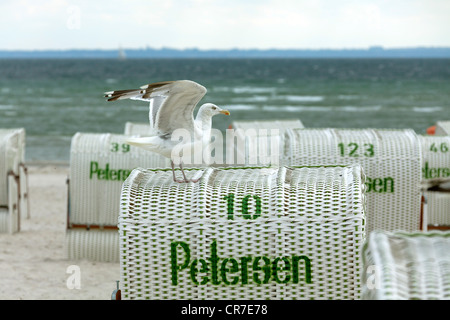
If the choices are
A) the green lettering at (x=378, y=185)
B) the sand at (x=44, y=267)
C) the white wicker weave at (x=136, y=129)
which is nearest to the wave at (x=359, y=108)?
the sand at (x=44, y=267)

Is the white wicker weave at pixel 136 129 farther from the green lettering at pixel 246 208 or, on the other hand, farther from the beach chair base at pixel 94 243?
the green lettering at pixel 246 208

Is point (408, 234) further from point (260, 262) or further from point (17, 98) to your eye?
point (17, 98)

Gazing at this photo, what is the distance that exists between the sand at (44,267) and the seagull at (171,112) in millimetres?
4652

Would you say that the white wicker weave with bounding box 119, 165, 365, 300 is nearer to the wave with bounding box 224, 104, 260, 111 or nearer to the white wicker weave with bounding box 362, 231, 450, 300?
the white wicker weave with bounding box 362, 231, 450, 300

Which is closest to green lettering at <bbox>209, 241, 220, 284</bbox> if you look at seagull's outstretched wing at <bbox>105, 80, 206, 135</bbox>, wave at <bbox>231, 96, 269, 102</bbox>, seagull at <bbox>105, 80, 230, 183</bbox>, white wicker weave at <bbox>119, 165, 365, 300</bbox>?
white wicker weave at <bbox>119, 165, 365, 300</bbox>

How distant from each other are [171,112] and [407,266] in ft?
10.1

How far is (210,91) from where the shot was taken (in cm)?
7619

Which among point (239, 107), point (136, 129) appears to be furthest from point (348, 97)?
point (136, 129)

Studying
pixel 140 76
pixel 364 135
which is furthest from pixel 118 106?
pixel 140 76

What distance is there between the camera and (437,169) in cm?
1197

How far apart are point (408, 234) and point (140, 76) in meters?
111

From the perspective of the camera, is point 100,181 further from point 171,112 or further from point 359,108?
point 359,108

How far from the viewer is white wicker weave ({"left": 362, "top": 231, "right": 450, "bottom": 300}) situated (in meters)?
3.28

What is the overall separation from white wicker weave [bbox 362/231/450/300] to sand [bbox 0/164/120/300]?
729 centimetres
